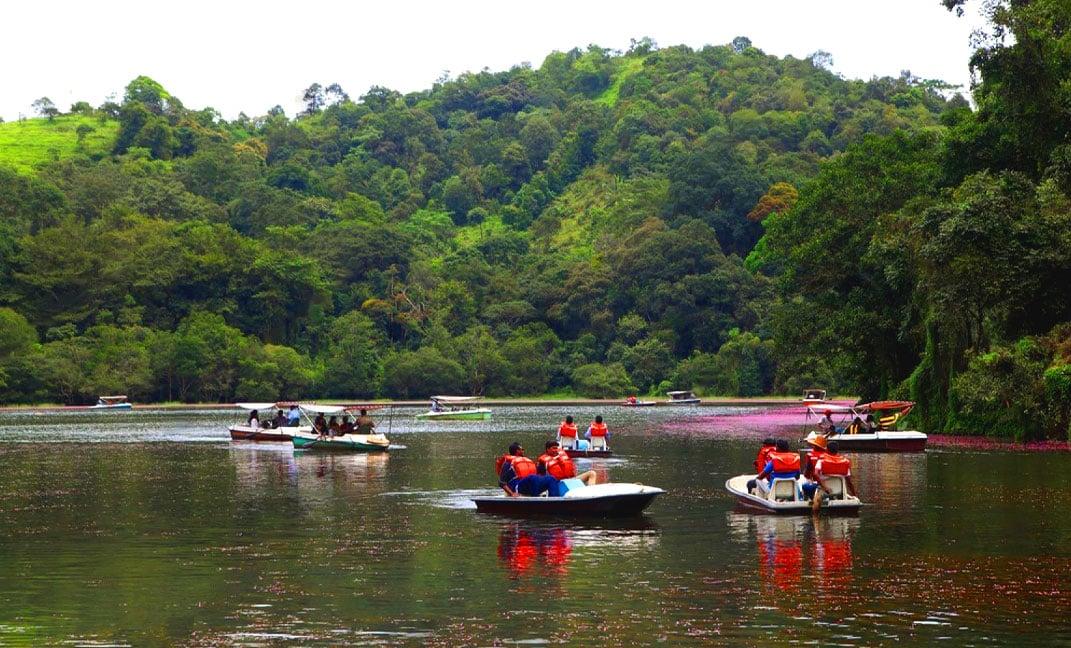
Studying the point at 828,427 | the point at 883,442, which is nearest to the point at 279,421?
the point at 828,427

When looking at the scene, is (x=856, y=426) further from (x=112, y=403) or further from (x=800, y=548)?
(x=112, y=403)

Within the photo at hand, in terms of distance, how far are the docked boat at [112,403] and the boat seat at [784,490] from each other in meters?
111

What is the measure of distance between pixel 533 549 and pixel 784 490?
307 inches

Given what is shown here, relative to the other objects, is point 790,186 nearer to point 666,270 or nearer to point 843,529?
point 666,270

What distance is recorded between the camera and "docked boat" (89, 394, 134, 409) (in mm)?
136625

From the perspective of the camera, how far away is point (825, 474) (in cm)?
3431

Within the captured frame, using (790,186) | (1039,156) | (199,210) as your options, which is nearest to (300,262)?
(199,210)

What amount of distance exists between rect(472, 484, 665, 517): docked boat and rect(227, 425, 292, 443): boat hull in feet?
136

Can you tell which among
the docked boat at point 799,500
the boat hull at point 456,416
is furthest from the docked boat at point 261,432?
the docked boat at point 799,500

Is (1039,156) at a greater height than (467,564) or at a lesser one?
greater

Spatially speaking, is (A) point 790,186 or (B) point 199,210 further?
(B) point 199,210

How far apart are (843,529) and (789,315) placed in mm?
53149

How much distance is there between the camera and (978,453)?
177 ft

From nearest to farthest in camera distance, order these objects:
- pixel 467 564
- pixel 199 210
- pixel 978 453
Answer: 1. pixel 467 564
2. pixel 978 453
3. pixel 199 210
